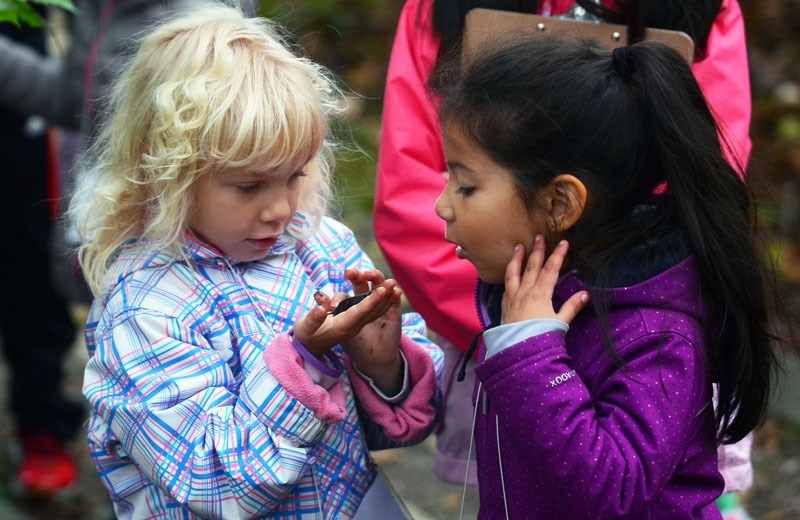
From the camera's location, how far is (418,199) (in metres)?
2.39

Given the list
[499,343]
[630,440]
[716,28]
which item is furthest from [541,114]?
[716,28]

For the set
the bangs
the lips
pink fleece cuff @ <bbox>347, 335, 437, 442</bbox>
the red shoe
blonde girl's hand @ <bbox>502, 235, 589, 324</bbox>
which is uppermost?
the bangs

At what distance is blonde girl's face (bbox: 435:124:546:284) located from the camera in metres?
1.81

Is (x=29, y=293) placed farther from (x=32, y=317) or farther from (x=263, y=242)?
(x=263, y=242)

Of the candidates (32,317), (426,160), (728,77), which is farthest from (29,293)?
(728,77)

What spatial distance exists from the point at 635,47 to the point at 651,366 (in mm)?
555

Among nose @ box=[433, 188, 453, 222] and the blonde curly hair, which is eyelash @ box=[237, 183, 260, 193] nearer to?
the blonde curly hair

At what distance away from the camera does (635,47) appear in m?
1.79

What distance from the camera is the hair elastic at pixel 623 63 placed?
5.84 ft

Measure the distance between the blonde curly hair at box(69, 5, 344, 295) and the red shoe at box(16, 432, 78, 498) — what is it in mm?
2336

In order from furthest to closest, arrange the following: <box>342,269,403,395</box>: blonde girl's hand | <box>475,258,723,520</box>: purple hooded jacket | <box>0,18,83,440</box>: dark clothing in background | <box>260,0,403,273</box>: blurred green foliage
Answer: <box>260,0,403,273</box>: blurred green foliage, <box>0,18,83,440</box>: dark clothing in background, <box>342,269,403,395</box>: blonde girl's hand, <box>475,258,723,520</box>: purple hooded jacket

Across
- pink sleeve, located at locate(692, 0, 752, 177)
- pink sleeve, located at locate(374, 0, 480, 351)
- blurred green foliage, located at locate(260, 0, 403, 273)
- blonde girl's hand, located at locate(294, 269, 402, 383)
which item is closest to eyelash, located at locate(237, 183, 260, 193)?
blonde girl's hand, located at locate(294, 269, 402, 383)

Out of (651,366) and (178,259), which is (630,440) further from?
(178,259)

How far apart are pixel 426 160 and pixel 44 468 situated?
2563 millimetres
